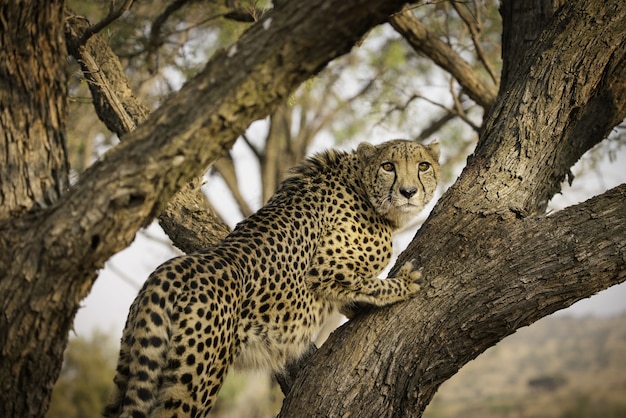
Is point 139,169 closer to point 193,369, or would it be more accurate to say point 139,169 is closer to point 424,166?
point 193,369

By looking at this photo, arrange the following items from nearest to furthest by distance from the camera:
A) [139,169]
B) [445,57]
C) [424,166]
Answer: [139,169] → [424,166] → [445,57]

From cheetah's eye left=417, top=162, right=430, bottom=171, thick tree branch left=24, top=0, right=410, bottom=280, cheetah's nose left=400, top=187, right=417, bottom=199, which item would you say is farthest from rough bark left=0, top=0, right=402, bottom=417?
cheetah's eye left=417, top=162, right=430, bottom=171

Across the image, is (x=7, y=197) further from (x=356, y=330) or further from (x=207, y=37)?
(x=207, y=37)

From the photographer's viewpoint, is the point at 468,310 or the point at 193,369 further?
the point at 468,310

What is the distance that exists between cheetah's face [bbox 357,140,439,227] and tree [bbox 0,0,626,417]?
1.64 feet

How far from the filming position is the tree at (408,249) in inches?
109

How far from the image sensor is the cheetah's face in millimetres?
4883

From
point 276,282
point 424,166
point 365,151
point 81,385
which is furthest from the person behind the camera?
point 81,385

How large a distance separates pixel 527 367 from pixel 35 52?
91.4 feet

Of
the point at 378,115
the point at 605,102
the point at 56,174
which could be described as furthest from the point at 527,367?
the point at 56,174

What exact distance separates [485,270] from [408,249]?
587 mm

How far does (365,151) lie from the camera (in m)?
5.19

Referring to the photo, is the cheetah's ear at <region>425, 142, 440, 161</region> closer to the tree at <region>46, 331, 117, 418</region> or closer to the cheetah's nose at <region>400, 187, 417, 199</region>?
the cheetah's nose at <region>400, 187, 417, 199</region>

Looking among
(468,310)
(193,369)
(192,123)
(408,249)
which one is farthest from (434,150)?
(192,123)
